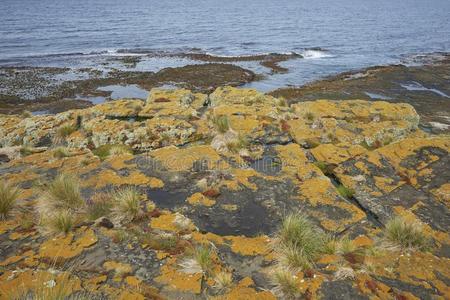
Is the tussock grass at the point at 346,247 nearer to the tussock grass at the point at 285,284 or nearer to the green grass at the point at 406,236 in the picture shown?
the green grass at the point at 406,236

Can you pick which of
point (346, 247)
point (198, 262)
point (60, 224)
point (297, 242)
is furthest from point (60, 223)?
point (346, 247)

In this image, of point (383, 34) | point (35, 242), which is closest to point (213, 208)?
point (35, 242)

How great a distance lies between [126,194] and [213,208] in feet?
5.09

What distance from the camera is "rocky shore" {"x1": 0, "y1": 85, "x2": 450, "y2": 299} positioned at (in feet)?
13.7

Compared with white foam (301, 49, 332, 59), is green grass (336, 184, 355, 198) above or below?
above

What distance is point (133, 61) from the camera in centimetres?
4538

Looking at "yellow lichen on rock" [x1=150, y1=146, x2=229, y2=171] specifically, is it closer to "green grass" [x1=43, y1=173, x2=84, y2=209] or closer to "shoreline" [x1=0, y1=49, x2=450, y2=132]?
"green grass" [x1=43, y1=173, x2=84, y2=209]

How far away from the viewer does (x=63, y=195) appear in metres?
5.74

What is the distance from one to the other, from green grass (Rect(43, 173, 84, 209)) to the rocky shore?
0.07ft

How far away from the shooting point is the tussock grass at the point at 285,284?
405 centimetres

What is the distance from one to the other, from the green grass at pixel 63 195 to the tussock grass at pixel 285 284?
3572 mm

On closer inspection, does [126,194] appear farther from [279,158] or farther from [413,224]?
[413,224]

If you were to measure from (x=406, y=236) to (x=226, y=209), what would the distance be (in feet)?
9.58

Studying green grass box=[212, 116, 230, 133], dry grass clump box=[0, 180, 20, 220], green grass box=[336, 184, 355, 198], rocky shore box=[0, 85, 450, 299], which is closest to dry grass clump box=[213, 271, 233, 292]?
rocky shore box=[0, 85, 450, 299]
